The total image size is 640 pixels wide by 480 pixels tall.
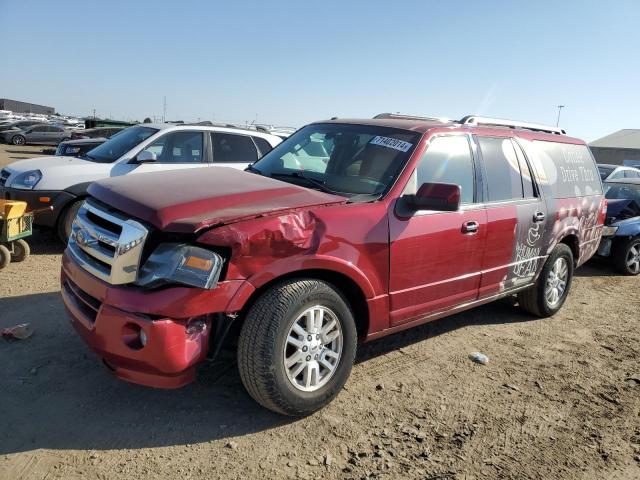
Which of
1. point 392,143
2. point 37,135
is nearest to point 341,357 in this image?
point 392,143

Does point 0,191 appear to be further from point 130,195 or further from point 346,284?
point 346,284

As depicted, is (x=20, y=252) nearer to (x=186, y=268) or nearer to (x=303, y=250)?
(x=186, y=268)

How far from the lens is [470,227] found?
3975mm

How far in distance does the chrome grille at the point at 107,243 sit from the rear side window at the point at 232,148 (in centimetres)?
432

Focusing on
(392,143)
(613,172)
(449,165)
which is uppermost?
(392,143)

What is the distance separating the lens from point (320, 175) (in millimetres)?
3889

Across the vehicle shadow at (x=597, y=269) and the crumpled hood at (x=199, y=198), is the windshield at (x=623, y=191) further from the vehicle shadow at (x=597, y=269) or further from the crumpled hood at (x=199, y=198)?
the crumpled hood at (x=199, y=198)

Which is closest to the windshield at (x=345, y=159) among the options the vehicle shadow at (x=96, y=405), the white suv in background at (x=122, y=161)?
the vehicle shadow at (x=96, y=405)

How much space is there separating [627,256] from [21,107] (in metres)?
100

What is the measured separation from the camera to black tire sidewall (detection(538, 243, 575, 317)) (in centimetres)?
510

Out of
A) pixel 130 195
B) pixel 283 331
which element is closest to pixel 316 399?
pixel 283 331

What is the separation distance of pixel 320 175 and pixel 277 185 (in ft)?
1.62

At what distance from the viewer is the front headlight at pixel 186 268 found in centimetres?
271

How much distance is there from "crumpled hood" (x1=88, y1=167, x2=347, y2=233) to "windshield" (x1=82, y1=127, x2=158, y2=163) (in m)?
3.84
